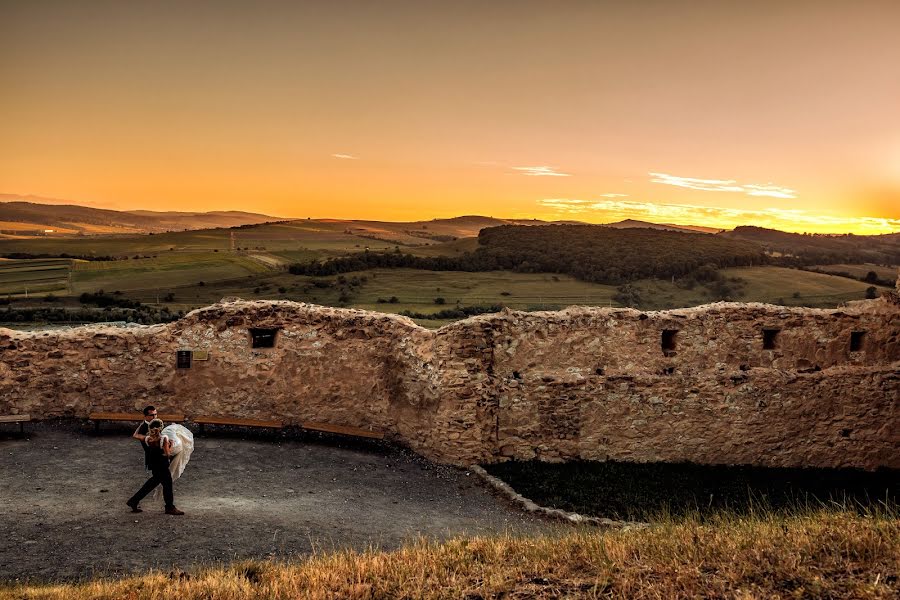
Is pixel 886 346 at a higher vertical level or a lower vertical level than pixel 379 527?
higher

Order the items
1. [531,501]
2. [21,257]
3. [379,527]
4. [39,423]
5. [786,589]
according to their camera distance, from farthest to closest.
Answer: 1. [21,257]
2. [39,423]
3. [531,501]
4. [379,527]
5. [786,589]

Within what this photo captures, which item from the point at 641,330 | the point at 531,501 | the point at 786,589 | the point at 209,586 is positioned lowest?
the point at 531,501

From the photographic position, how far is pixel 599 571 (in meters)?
6.10

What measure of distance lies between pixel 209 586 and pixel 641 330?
958cm

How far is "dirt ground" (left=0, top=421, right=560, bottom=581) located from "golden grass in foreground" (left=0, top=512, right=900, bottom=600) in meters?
1.19

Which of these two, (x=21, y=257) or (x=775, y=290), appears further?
(x=775, y=290)

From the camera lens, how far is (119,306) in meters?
33.5

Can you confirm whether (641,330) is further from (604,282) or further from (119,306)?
(604,282)

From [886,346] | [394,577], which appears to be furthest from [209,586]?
[886,346]

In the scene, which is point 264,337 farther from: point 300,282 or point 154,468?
point 300,282

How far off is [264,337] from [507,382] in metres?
4.99

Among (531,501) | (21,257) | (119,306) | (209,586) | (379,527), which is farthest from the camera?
(21,257)

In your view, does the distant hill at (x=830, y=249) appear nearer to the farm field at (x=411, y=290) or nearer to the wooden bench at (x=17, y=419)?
the farm field at (x=411, y=290)

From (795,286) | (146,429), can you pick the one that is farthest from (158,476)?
(795,286)
